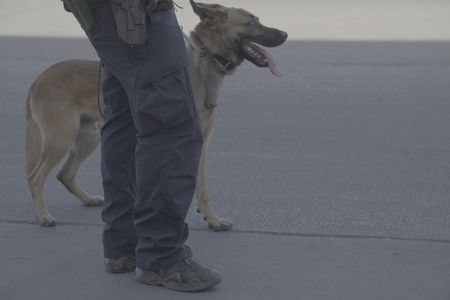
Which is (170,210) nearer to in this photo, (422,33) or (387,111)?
(387,111)

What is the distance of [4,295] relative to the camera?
4180mm

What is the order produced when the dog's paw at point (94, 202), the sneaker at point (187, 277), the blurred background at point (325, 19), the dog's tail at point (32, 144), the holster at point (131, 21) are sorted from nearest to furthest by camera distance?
the holster at point (131, 21), the sneaker at point (187, 277), the dog's tail at point (32, 144), the dog's paw at point (94, 202), the blurred background at point (325, 19)

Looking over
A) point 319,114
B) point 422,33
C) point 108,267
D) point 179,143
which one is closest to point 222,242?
point 108,267

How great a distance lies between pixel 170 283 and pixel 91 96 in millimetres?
1579

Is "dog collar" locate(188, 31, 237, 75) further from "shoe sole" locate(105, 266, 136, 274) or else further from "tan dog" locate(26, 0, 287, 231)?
"shoe sole" locate(105, 266, 136, 274)

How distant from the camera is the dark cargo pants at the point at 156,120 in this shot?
12.8ft

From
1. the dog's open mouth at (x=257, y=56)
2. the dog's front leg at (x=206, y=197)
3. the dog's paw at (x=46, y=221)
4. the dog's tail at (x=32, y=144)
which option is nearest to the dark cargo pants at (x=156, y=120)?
the dog's front leg at (x=206, y=197)

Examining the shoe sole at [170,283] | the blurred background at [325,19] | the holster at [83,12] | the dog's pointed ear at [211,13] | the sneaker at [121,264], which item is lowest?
the blurred background at [325,19]

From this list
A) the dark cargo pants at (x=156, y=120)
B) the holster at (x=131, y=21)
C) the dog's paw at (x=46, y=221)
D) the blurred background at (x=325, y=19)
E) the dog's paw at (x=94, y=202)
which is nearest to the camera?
the holster at (x=131, y=21)

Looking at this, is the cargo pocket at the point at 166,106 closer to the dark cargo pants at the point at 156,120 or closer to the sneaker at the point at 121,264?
the dark cargo pants at the point at 156,120

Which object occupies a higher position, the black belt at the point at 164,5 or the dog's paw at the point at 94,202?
the black belt at the point at 164,5

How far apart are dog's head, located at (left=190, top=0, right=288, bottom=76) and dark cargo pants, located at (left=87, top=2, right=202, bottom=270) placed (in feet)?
3.05

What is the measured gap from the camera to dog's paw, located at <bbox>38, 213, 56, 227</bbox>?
5.23 m

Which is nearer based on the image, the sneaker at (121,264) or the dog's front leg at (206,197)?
the sneaker at (121,264)
